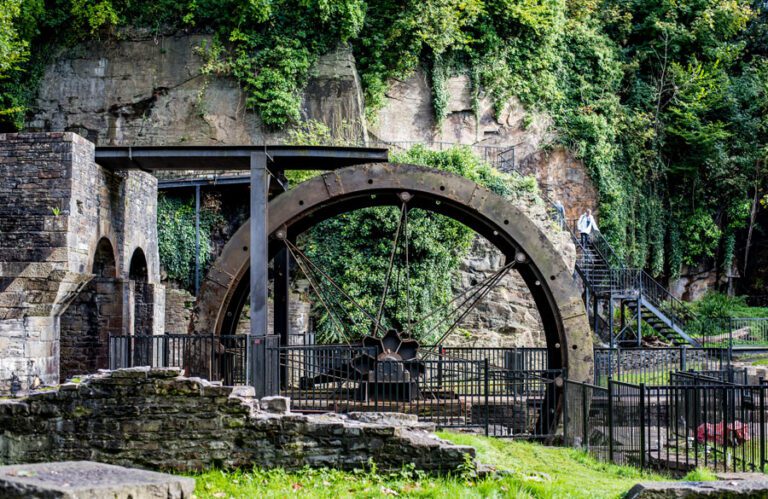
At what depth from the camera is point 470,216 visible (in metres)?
13.8

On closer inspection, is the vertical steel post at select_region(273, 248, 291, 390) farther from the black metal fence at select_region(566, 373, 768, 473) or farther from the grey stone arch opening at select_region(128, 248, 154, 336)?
the black metal fence at select_region(566, 373, 768, 473)

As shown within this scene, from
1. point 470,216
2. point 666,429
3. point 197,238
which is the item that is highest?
point 197,238

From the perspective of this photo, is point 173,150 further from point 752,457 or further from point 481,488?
point 752,457

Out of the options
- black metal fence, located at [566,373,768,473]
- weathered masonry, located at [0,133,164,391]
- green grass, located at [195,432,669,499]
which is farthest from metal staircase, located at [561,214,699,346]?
weathered masonry, located at [0,133,164,391]

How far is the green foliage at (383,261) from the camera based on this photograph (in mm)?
21109

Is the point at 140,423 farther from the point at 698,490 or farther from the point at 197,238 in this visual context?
the point at 197,238

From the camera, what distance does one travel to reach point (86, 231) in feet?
45.8

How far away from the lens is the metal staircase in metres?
24.8

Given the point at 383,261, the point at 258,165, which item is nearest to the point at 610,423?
the point at 258,165

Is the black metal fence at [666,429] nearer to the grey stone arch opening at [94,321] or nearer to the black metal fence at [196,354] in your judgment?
the black metal fence at [196,354]

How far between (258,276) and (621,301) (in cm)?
1579

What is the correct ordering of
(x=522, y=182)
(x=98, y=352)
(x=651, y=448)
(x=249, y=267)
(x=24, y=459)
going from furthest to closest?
(x=522, y=182) → (x=98, y=352) → (x=249, y=267) → (x=651, y=448) → (x=24, y=459)

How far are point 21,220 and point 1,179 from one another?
0.79 m

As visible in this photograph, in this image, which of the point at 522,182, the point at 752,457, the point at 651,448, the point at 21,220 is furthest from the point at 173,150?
the point at 522,182
